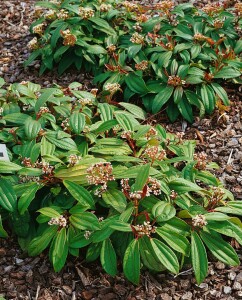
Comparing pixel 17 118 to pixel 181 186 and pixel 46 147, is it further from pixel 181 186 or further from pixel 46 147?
pixel 181 186

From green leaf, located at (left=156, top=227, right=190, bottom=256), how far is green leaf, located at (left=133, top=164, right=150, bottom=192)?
23cm

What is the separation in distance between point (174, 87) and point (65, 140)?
1.04 metres

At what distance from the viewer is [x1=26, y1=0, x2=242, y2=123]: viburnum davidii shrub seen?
366 centimetres

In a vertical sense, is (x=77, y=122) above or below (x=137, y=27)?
below

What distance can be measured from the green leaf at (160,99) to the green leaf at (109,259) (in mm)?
1337

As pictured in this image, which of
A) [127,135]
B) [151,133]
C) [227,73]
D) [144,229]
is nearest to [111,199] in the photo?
[144,229]

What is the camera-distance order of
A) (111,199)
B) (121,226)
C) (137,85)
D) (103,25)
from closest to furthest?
(121,226), (111,199), (137,85), (103,25)

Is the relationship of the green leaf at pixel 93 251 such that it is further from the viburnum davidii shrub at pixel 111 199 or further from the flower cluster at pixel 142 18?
the flower cluster at pixel 142 18

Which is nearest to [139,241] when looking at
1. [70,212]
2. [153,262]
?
[153,262]

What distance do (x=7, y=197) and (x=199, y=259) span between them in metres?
1.04

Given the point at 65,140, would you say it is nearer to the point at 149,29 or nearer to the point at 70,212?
the point at 70,212

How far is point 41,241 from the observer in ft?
8.70

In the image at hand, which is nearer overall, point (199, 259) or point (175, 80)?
point (199, 259)

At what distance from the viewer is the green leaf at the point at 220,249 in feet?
8.39
